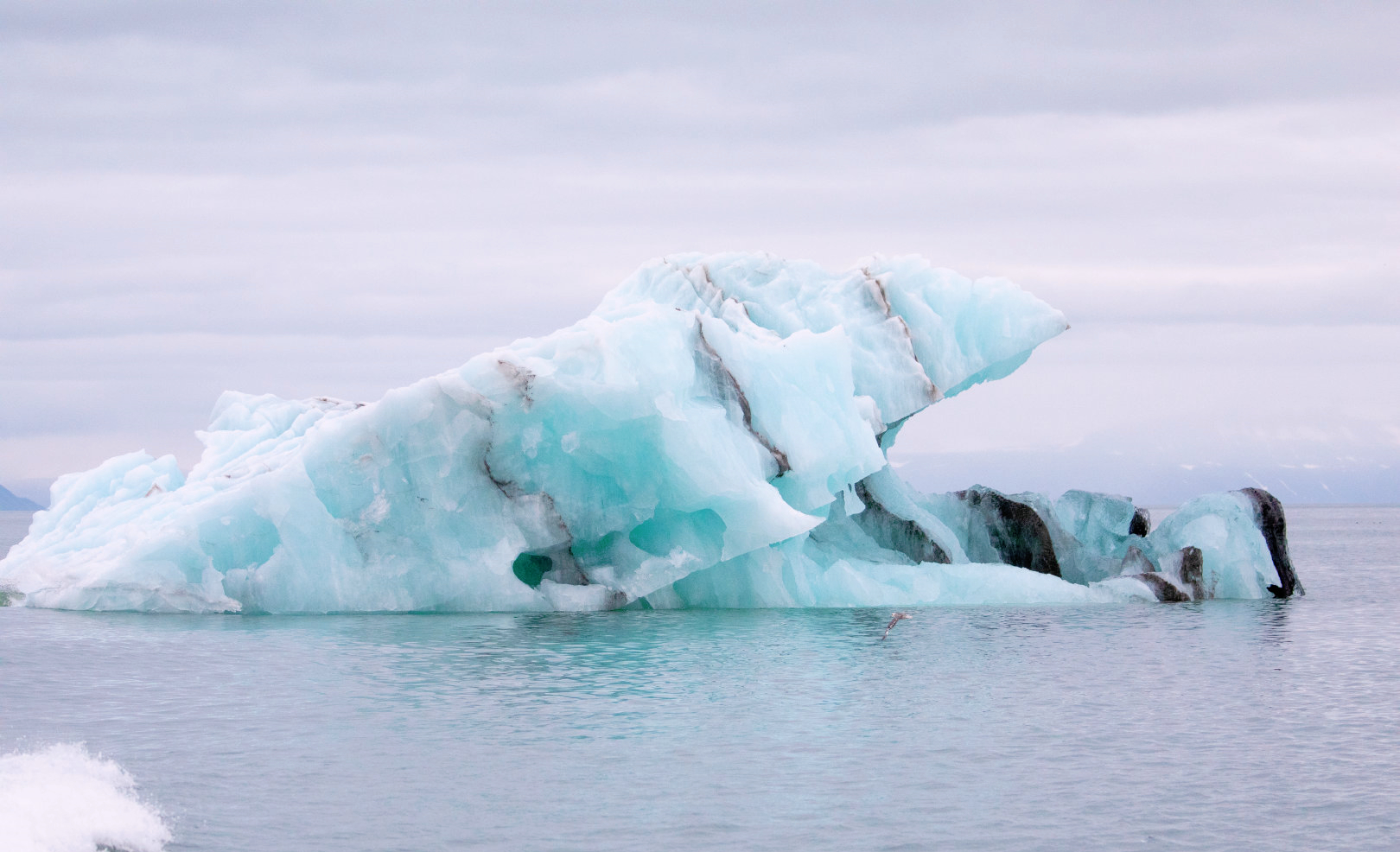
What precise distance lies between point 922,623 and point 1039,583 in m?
3.16

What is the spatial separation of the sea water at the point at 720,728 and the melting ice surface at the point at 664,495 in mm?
907

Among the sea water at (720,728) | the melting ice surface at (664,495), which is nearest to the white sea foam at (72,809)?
the sea water at (720,728)

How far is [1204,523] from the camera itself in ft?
79.3

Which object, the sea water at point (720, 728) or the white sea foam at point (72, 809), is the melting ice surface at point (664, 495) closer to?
the sea water at point (720, 728)

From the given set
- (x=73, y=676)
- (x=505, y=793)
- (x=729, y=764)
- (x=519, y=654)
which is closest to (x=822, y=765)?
(x=729, y=764)

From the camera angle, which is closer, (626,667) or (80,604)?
(626,667)

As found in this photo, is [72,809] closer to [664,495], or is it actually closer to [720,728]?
[720,728]

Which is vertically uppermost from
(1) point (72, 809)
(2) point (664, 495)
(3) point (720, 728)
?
(2) point (664, 495)

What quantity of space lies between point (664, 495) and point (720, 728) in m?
7.56

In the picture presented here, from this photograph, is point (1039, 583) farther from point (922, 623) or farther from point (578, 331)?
point (578, 331)

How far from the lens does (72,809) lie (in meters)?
9.68

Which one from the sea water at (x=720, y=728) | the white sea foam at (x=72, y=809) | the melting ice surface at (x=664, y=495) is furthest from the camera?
the melting ice surface at (x=664, y=495)

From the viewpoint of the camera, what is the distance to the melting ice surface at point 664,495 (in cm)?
1981

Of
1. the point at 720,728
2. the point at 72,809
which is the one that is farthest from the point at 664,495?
the point at 72,809
